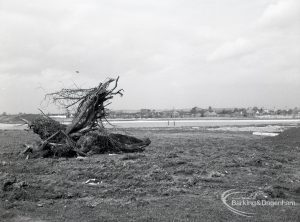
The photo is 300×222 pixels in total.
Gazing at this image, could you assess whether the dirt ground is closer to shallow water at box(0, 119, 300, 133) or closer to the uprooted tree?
the uprooted tree

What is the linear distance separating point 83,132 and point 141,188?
9022mm

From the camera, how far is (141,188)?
9672mm

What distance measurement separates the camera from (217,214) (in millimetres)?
7512

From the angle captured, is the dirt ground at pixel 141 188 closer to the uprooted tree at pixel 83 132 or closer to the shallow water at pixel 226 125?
the uprooted tree at pixel 83 132

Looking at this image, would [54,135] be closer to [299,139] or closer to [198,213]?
[198,213]

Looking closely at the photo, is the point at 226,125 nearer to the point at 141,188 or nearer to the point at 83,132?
the point at 83,132

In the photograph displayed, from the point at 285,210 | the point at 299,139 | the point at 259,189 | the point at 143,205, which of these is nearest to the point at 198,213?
the point at 143,205

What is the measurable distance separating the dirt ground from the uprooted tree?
2.32 m

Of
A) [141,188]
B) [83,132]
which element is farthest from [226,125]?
[141,188]

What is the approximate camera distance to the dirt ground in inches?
298

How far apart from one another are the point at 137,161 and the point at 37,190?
5238mm

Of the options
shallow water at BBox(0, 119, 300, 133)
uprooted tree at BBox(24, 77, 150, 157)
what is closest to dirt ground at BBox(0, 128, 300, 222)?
uprooted tree at BBox(24, 77, 150, 157)

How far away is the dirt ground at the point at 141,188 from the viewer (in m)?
7.56

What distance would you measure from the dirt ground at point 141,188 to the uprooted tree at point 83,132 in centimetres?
232
